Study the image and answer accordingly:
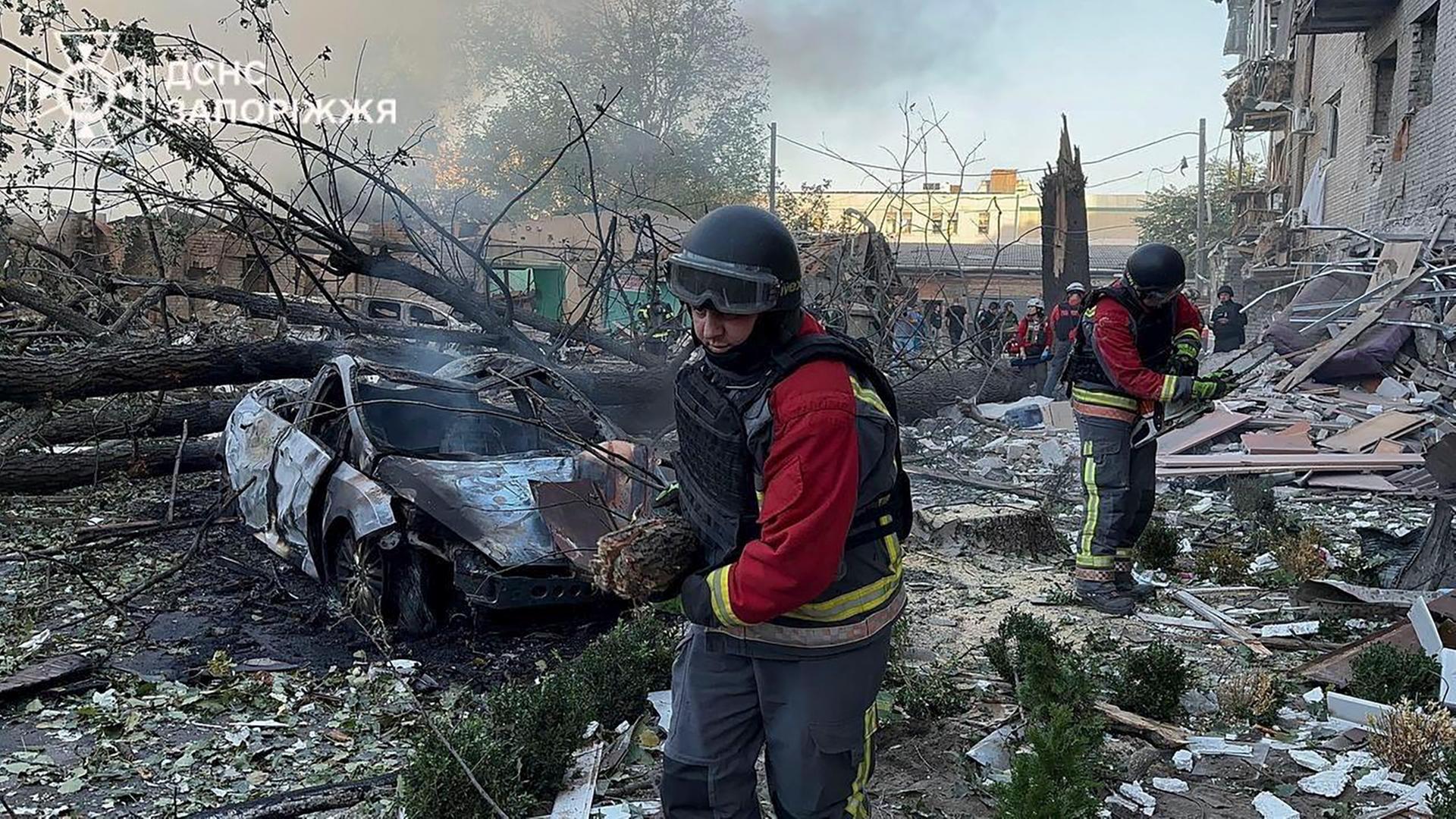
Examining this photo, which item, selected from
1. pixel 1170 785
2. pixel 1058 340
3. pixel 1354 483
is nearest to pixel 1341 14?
pixel 1058 340

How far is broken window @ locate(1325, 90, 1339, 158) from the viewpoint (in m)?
18.6

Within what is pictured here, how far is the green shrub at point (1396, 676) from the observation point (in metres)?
3.93

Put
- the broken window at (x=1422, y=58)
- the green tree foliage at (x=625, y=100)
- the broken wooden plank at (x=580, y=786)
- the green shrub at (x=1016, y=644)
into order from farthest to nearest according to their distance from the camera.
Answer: the green tree foliage at (x=625, y=100) < the broken window at (x=1422, y=58) < the green shrub at (x=1016, y=644) < the broken wooden plank at (x=580, y=786)

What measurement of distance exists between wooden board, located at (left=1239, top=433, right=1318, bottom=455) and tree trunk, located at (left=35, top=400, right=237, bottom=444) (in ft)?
27.5

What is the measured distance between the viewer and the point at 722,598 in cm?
227

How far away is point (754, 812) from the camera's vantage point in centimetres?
254

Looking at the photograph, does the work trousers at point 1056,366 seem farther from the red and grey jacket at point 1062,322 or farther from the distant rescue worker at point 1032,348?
the distant rescue worker at point 1032,348

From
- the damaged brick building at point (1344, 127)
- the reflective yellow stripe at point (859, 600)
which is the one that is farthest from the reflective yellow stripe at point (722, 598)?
the damaged brick building at point (1344, 127)

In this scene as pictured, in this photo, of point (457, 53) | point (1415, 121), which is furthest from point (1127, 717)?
point (457, 53)

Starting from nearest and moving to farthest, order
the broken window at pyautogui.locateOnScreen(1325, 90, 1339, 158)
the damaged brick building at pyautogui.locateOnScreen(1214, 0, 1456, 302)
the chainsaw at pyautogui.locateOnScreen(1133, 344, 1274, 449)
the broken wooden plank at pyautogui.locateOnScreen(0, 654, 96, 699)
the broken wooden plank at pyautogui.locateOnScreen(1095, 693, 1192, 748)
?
the broken wooden plank at pyautogui.locateOnScreen(1095, 693, 1192, 748), the broken wooden plank at pyautogui.locateOnScreen(0, 654, 96, 699), the chainsaw at pyautogui.locateOnScreen(1133, 344, 1274, 449), the damaged brick building at pyautogui.locateOnScreen(1214, 0, 1456, 302), the broken window at pyautogui.locateOnScreen(1325, 90, 1339, 158)

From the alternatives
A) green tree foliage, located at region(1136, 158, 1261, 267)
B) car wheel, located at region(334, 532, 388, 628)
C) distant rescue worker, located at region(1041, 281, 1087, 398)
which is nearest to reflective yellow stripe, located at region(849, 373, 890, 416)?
car wheel, located at region(334, 532, 388, 628)

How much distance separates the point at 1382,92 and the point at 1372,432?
9207 millimetres

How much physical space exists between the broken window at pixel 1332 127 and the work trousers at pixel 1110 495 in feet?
51.9

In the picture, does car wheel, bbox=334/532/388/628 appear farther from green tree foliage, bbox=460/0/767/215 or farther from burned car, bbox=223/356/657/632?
green tree foliage, bbox=460/0/767/215
